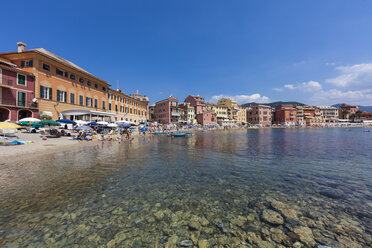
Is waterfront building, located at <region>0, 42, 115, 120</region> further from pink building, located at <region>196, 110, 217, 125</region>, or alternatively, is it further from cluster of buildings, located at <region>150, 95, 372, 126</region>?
pink building, located at <region>196, 110, 217, 125</region>

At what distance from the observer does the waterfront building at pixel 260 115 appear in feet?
350

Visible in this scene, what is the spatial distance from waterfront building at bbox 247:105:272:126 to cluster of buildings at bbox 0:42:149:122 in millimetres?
100074

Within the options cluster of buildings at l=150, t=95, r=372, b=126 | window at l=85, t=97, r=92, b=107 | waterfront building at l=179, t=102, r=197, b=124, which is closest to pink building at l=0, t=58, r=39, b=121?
window at l=85, t=97, r=92, b=107

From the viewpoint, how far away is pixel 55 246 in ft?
11.5

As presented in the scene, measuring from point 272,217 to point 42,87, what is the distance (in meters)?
39.5

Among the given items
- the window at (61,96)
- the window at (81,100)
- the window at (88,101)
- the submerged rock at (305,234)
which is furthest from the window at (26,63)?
the submerged rock at (305,234)

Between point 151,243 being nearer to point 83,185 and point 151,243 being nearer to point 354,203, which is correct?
point 83,185

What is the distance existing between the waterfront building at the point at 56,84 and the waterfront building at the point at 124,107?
698 cm

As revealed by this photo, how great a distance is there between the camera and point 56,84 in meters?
31.0

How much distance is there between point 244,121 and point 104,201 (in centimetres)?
11465

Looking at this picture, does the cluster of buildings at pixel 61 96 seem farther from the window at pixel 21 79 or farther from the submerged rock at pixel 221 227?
the submerged rock at pixel 221 227

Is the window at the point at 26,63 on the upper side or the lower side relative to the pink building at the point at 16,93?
upper

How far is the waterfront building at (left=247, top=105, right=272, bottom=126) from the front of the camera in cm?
10675

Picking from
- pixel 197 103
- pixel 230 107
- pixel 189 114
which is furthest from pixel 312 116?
pixel 189 114
